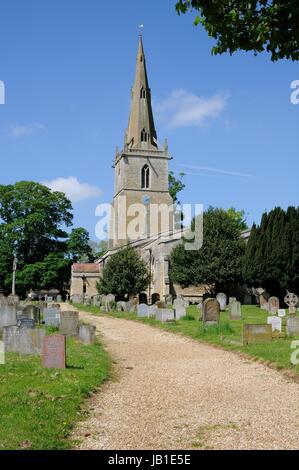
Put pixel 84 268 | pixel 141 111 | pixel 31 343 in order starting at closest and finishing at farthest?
1. pixel 31 343
2. pixel 141 111
3. pixel 84 268

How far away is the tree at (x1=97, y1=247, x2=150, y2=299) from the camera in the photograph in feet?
116

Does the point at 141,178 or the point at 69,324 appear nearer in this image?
the point at 69,324

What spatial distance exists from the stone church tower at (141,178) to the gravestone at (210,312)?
137 ft

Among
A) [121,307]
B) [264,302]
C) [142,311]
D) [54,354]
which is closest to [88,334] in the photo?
[54,354]

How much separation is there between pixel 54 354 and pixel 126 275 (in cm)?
2569

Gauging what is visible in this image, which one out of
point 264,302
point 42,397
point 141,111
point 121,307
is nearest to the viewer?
point 42,397

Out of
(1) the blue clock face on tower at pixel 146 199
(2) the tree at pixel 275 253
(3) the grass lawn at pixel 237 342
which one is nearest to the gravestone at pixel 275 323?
(3) the grass lawn at pixel 237 342

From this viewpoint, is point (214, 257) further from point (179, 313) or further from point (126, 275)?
point (179, 313)

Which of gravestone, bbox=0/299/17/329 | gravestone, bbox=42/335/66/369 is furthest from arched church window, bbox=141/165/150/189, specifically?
gravestone, bbox=42/335/66/369

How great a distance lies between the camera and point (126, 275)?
116ft

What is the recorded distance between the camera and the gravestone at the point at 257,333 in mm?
13797

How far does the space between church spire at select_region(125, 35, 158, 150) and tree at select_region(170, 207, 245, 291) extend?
23.5 meters
